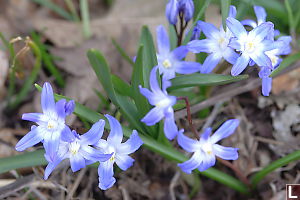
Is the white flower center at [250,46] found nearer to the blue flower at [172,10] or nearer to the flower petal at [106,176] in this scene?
the blue flower at [172,10]

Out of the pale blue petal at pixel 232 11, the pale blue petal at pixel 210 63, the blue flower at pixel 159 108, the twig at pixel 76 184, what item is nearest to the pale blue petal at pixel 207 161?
the blue flower at pixel 159 108

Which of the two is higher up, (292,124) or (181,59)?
(181,59)

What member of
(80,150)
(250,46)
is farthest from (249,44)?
(80,150)

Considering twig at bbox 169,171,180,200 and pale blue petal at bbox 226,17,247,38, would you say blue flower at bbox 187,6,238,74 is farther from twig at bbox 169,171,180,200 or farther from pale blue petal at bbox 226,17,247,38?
twig at bbox 169,171,180,200

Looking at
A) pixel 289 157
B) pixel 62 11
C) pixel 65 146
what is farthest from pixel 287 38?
pixel 62 11

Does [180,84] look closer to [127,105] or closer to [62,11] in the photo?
[127,105]

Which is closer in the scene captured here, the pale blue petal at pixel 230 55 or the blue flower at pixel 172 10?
the pale blue petal at pixel 230 55

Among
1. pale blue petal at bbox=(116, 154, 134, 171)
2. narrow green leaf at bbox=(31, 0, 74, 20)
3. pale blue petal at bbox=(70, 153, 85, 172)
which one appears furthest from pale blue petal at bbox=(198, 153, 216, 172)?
narrow green leaf at bbox=(31, 0, 74, 20)
